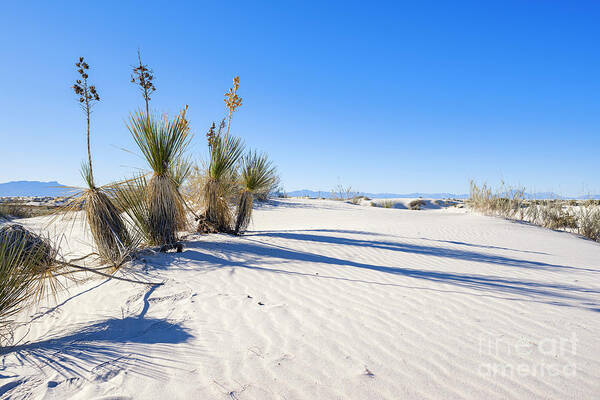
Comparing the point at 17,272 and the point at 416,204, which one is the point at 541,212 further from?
the point at 17,272

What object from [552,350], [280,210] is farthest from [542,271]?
[280,210]

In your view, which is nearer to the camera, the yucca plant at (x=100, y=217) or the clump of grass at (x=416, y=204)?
the yucca plant at (x=100, y=217)

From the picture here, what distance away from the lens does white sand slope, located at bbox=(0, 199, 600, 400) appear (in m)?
1.86

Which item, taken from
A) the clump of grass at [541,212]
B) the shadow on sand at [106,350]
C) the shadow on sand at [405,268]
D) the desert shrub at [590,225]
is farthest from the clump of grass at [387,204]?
the shadow on sand at [106,350]

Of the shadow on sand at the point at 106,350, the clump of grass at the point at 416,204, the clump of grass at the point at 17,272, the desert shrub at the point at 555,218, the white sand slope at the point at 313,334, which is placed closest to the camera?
the white sand slope at the point at 313,334

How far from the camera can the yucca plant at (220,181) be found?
6609 millimetres

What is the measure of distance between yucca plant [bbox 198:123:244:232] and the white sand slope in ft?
6.44

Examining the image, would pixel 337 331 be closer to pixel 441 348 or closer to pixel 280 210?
pixel 441 348

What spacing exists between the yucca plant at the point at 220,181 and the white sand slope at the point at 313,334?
6.44ft

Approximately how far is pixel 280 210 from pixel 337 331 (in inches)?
522

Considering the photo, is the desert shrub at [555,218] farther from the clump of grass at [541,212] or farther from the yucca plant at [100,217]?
the yucca plant at [100,217]

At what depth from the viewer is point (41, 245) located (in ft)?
10.3

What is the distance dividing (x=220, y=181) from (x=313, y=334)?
4871 mm

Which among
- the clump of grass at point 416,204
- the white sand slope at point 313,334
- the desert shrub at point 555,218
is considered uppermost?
the clump of grass at point 416,204
